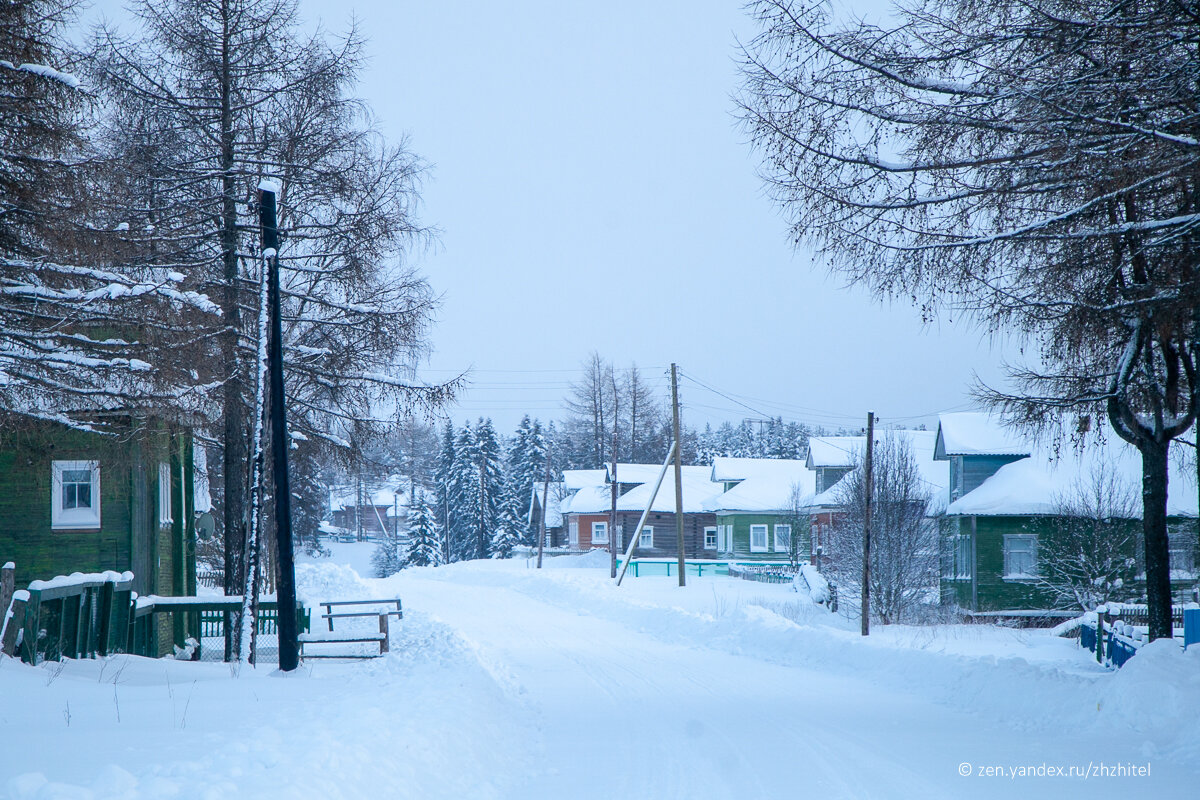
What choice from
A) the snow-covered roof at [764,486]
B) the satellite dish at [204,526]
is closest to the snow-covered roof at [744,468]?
the snow-covered roof at [764,486]

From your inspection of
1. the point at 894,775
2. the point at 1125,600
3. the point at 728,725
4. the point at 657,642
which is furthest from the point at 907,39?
the point at 1125,600

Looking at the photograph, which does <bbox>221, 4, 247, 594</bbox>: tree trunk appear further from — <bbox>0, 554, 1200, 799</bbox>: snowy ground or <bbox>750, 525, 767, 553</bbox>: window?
<bbox>750, 525, 767, 553</bbox>: window

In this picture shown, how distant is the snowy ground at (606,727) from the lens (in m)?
6.29

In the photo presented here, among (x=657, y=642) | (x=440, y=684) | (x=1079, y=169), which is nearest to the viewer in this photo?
(x=1079, y=169)

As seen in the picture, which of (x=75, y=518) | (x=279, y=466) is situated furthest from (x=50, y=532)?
(x=279, y=466)

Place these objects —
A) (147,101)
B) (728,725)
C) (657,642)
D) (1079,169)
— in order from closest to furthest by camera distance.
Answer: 1. (1079,169)
2. (728,725)
3. (147,101)
4. (657,642)

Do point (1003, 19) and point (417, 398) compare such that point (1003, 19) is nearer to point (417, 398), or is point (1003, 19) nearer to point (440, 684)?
point (440, 684)

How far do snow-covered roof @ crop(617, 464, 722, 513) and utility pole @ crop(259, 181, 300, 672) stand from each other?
1789 inches

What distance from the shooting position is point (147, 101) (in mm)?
16203

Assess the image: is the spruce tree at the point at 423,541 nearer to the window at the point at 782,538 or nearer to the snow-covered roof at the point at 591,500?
the snow-covered roof at the point at 591,500

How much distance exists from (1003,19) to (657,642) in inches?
577

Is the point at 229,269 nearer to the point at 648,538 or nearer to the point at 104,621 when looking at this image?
the point at 104,621

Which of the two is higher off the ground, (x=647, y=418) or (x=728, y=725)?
(x=647, y=418)

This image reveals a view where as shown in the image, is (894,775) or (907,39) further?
(907,39)
